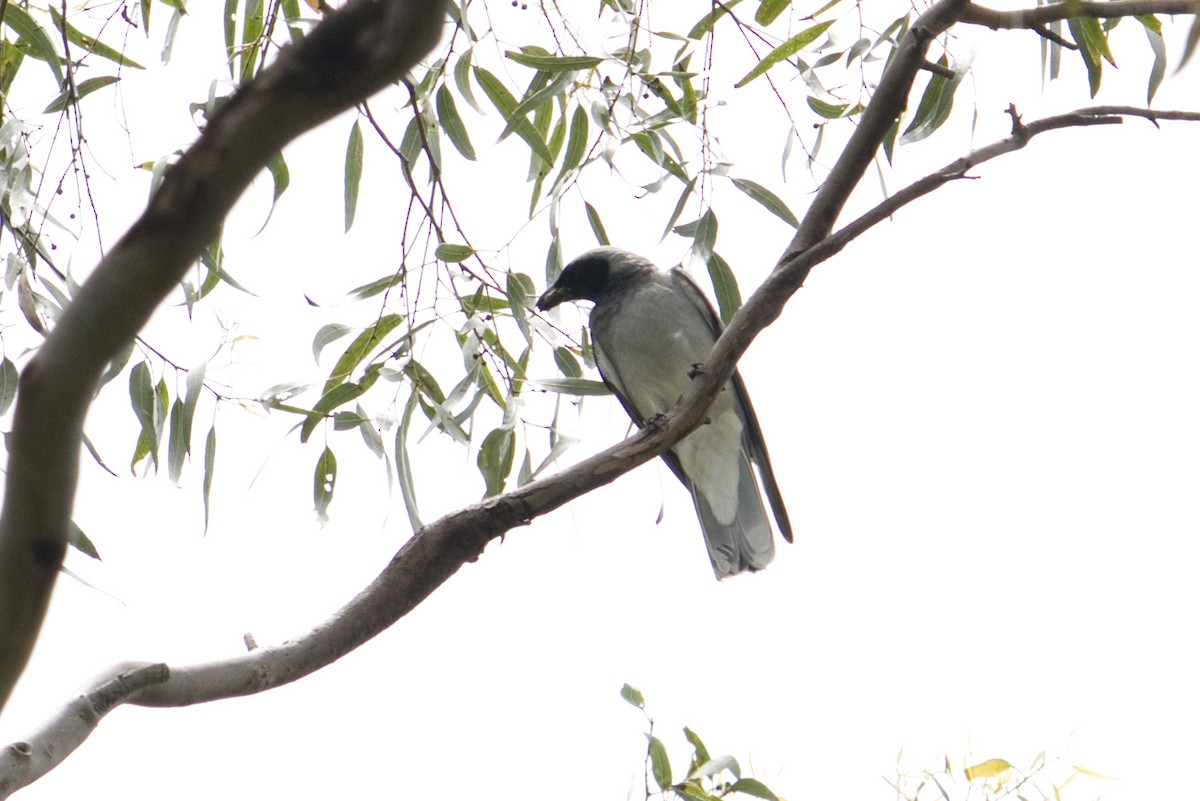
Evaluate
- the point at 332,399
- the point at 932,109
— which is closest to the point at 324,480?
the point at 332,399

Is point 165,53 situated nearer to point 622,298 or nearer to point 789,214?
point 789,214

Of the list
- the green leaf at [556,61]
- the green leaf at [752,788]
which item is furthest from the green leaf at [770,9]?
the green leaf at [752,788]

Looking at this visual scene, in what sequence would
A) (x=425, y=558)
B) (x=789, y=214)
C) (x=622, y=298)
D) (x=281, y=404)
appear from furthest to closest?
(x=622, y=298)
(x=789, y=214)
(x=281, y=404)
(x=425, y=558)

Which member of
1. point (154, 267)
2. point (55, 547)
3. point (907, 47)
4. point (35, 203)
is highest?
point (35, 203)

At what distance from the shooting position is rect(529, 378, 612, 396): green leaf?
8.91 feet

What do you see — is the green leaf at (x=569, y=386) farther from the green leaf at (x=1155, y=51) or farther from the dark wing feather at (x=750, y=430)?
the green leaf at (x=1155, y=51)

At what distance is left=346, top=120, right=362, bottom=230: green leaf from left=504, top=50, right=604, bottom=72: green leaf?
0.50 metres

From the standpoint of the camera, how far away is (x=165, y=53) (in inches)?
113

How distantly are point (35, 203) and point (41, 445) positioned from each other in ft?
8.12

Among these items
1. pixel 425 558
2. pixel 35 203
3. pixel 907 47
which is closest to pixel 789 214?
pixel 907 47

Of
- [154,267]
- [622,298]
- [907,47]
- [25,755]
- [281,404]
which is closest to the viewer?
[154,267]

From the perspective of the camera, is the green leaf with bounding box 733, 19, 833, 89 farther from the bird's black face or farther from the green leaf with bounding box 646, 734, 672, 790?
the bird's black face

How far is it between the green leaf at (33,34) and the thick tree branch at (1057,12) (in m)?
2.00

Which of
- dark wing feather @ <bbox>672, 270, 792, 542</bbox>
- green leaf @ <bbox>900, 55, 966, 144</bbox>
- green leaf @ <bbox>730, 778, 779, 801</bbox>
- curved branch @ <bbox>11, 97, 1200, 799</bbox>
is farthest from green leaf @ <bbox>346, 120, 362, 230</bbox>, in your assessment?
green leaf @ <bbox>730, 778, 779, 801</bbox>
